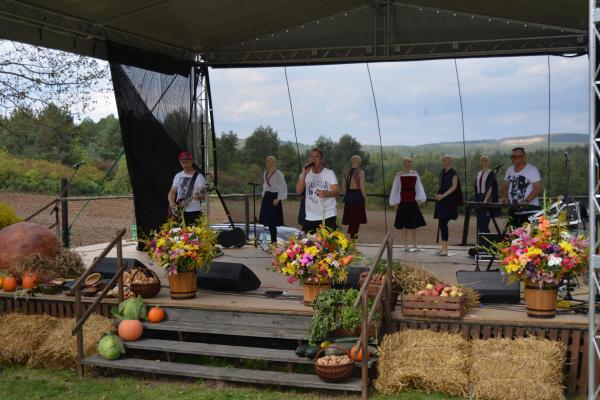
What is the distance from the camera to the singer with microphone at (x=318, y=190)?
737 cm

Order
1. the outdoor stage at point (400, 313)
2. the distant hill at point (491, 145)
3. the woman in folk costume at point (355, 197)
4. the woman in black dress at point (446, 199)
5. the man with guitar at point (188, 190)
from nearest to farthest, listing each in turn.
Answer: the outdoor stage at point (400, 313)
the man with guitar at point (188, 190)
the woman in folk costume at point (355, 197)
the woman in black dress at point (446, 199)
the distant hill at point (491, 145)

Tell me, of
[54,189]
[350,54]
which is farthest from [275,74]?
[54,189]

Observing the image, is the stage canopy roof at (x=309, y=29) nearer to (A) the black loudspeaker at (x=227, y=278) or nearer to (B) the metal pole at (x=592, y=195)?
(A) the black loudspeaker at (x=227, y=278)

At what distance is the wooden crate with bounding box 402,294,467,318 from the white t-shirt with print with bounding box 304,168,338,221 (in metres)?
2.19

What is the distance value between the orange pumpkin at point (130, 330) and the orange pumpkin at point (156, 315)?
Result: 12 cm

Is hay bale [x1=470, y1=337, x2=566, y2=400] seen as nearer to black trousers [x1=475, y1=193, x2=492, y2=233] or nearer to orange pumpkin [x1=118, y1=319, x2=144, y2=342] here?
orange pumpkin [x1=118, y1=319, x2=144, y2=342]

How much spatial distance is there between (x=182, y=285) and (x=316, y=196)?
2.00 metres

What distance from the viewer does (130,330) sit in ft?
19.0

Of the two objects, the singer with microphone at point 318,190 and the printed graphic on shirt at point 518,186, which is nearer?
the singer with microphone at point 318,190

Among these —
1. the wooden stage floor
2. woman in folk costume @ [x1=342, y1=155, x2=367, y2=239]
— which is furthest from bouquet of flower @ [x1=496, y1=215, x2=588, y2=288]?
woman in folk costume @ [x1=342, y1=155, x2=367, y2=239]

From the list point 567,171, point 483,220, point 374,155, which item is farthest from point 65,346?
point 567,171

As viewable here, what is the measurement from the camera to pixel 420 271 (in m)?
5.83

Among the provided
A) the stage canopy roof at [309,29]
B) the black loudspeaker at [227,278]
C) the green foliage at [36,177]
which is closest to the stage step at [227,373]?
the black loudspeaker at [227,278]

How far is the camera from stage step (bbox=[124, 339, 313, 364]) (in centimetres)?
532
